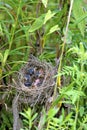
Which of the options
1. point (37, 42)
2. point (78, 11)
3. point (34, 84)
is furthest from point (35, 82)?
point (78, 11)

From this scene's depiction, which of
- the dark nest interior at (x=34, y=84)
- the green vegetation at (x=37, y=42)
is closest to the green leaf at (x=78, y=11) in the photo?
the green vegetation at (x=37, y=42)

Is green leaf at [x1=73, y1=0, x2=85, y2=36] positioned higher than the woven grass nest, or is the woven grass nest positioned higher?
green leaf at [x1=73, y1=0, x2=85, y2=36]

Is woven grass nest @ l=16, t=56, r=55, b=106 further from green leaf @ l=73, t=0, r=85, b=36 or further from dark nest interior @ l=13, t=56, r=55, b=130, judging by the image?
green leaf @ l=73, t=0, r=85, b=36

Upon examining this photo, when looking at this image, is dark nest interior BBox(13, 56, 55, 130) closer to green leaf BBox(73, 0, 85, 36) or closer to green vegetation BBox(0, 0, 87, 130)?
green vegetation BBox(0, 0, 87, 130)

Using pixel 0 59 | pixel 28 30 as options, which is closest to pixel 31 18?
pixel 28 30

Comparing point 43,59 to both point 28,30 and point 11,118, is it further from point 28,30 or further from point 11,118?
point 11,118

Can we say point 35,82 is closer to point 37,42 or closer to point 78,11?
point 37,42

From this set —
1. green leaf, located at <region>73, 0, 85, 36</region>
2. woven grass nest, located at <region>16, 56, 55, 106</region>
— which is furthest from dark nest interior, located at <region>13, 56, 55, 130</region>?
green leaf, located at <region>73, 0, 85, 36</region>

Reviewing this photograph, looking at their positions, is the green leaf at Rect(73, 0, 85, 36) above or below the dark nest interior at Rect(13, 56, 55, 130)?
above

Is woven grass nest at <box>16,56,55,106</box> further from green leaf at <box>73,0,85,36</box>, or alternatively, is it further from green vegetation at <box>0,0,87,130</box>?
green leaf at <box>73,0,85,36</box>
